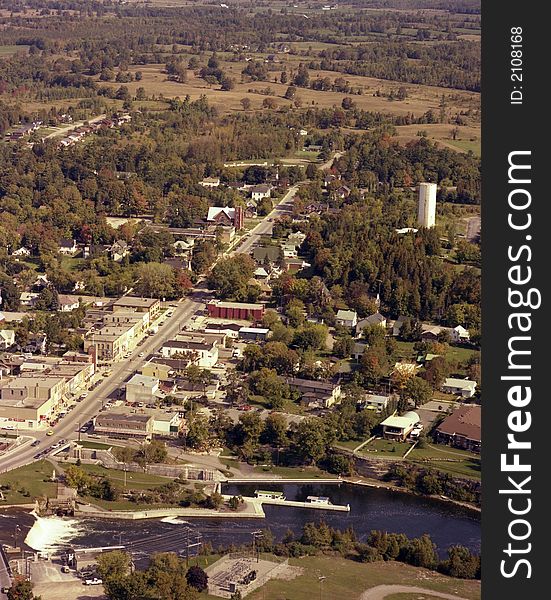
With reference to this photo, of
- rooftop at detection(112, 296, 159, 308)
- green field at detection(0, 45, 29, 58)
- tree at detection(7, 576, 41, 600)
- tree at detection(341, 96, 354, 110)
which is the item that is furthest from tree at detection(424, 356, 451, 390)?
green field at detection(0, 45, 29, 58)

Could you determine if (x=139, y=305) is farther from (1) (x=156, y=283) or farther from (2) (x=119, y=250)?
(2) (x=119, y=250)

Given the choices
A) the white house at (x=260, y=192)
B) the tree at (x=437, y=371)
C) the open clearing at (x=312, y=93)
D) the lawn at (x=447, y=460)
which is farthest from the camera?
the open clearing at (x=312, y=93)

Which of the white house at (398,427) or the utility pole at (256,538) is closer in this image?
the utility pole at (256,538)

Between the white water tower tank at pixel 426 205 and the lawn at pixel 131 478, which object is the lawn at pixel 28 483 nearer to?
the lawn at pixel 131 478

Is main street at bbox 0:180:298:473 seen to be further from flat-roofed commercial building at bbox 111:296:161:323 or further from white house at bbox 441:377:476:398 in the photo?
white house at bbox 441:377:476:398

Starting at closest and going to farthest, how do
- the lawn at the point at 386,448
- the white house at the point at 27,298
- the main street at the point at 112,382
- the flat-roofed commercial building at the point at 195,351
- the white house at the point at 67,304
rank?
the main street at the point at 112,382
the lawn at the point at 386,448
the flat-roofed commercial building at the point at 195,351
the white house at the point at 67,304
the white house at the point at 27,298

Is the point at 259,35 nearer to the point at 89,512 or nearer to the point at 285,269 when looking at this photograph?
the point at 285,269

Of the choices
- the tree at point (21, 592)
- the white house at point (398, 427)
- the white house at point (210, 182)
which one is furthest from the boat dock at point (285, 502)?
the white house at point (210, 182)

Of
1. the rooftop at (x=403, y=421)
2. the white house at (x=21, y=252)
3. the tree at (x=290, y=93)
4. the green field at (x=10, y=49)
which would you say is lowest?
the rooftop at (x=403, y=421)

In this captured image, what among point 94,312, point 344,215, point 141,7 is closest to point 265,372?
point 94,312
